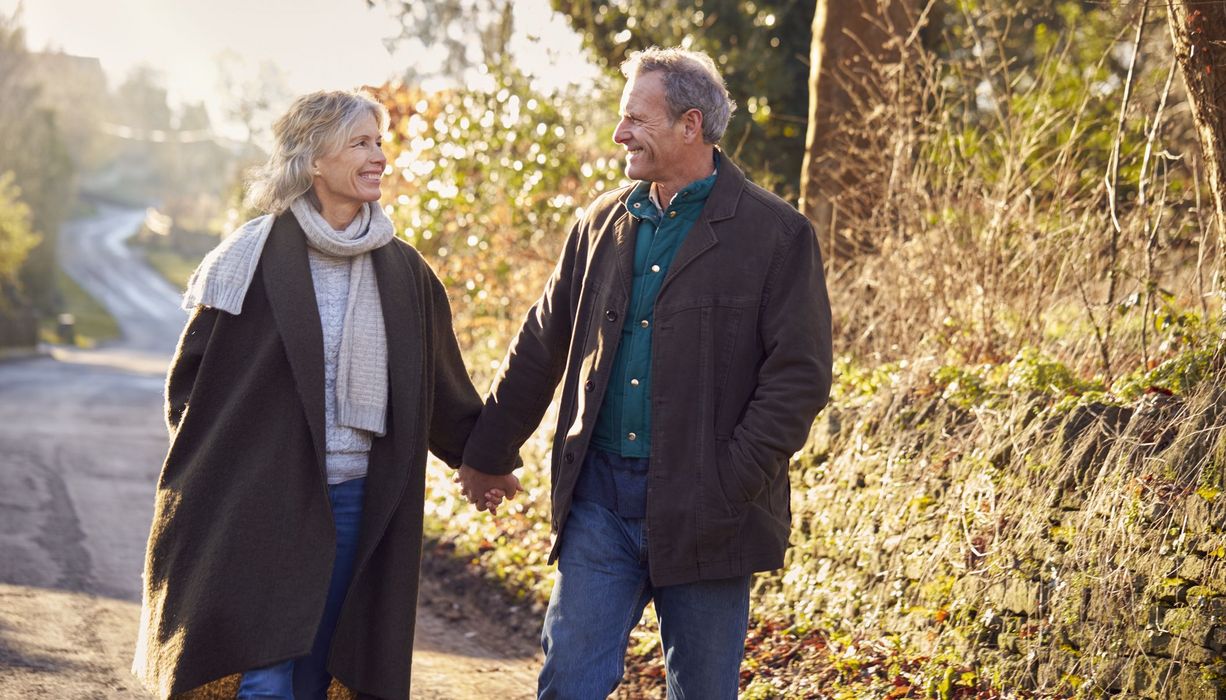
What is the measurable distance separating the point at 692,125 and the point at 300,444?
4.82 ft

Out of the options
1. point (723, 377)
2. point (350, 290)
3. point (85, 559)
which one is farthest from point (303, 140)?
point (85, 559)

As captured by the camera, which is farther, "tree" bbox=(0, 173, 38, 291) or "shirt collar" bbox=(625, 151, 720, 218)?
"tree" bbox=(0, 173, 38, 291)

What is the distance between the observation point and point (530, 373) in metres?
4.07

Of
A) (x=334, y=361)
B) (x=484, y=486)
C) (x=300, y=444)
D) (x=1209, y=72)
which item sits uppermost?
(x=1209, y=72)

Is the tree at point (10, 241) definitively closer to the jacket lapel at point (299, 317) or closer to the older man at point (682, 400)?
the jacket lapel at point (299, 317)

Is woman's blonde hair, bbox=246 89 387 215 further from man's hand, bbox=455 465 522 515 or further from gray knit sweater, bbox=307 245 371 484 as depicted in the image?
man's hand, bbox=455 465 522 515

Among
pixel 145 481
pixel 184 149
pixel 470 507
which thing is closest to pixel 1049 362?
pixel 470 507

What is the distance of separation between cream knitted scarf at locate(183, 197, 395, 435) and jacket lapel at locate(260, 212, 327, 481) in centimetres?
5

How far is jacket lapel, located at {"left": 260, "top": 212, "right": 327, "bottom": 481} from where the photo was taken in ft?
12.1

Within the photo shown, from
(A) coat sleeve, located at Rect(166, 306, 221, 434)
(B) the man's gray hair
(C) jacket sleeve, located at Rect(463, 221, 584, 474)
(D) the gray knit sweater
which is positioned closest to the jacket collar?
(B) the man's gray hair

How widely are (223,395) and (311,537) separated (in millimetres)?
488

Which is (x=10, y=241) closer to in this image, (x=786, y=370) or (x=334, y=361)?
(x=334, y=361)

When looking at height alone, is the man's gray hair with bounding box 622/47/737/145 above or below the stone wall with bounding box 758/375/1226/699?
above

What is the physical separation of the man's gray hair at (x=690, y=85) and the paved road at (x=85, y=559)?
3.25m
